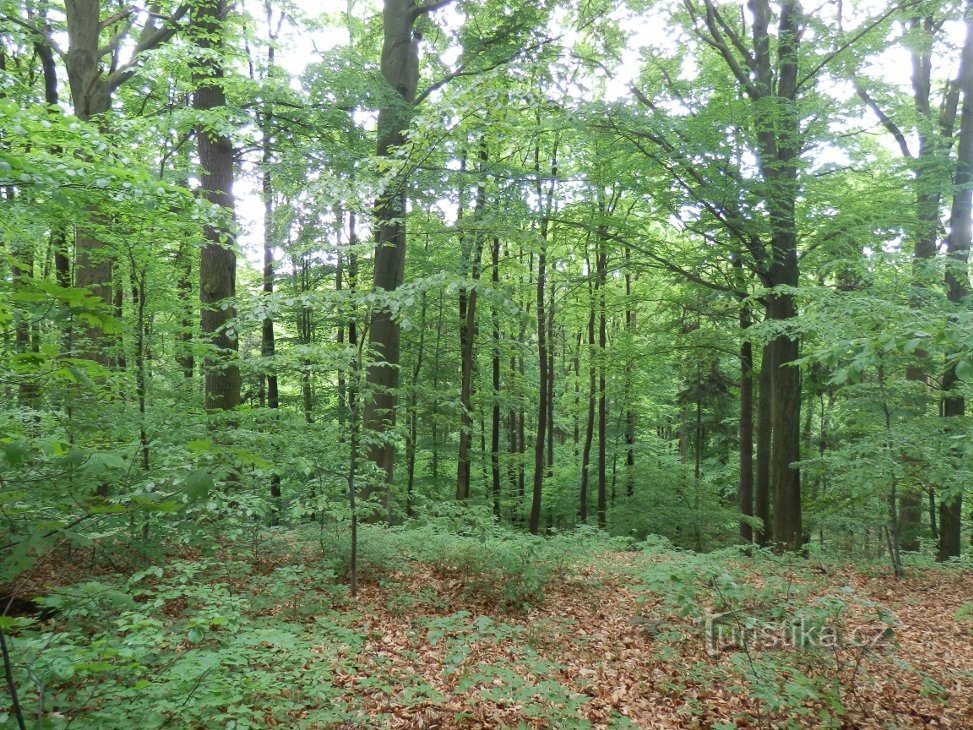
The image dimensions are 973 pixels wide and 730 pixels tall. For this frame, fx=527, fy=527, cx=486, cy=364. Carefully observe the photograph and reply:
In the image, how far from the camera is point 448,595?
6652mm

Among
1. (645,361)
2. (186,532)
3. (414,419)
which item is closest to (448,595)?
(186,532)

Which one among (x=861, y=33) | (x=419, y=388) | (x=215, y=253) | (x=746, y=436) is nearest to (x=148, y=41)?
(x=215, y=253)

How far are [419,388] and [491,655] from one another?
7.06 meters

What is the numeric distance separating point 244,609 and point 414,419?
28.8ft

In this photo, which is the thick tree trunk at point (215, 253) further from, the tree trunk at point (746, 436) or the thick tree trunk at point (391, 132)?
the tree trunk at point (746, 436)

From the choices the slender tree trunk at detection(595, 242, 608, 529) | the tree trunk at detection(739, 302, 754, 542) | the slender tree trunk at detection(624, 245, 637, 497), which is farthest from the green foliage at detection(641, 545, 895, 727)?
the slender tree trunk at detection(595, 242, 608, 529)

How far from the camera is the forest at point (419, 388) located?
371 centimetres

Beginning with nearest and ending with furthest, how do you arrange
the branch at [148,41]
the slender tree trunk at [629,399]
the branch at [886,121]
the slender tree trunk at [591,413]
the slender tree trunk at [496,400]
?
the branch at [148,41], the branch at [886,121], the slender tree trunk at [629,399], the slender tree trunk at [591,413], the slender tree trunk at [496,400]

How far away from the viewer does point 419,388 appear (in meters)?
11.6

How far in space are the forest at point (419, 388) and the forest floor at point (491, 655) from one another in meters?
0.04

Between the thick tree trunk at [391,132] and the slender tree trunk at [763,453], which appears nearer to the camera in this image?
the thick tree trunk at [391,132]

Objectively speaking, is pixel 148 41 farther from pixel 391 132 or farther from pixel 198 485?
pixel 198 485

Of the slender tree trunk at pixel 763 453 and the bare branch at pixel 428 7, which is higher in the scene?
the bare branch at pixel 428 7

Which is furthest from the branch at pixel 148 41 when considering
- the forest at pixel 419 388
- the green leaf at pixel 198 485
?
the green leaf at pixel 198 485
